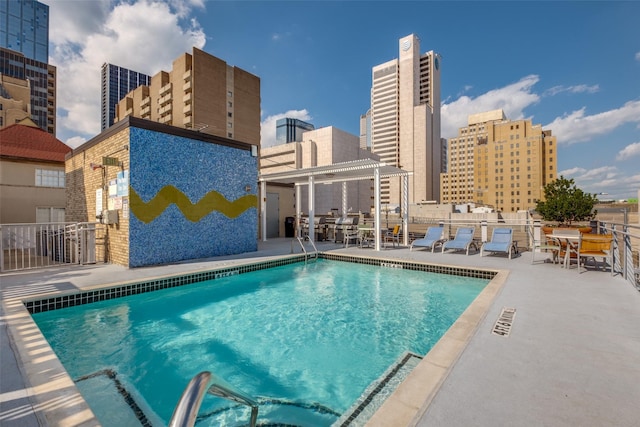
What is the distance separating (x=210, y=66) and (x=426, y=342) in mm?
52129

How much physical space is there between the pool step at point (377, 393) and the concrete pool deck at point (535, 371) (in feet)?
1.55

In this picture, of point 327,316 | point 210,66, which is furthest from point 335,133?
point 327,316

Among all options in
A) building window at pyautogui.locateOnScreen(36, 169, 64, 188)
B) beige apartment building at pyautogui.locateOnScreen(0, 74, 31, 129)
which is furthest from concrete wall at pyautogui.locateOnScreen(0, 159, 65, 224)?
beige apartment building at pyautogui.locateOnScreen(0, 74, 31, 129)

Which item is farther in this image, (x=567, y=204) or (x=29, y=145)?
(x=567, y=204)

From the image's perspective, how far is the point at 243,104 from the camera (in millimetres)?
49875

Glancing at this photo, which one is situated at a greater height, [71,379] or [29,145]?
[29,145]

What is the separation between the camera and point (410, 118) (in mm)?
87875

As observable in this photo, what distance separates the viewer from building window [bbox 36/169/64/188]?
520 inches

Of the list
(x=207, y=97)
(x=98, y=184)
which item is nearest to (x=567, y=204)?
(x=98, y=184)

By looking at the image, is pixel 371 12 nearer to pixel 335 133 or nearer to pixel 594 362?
pixel 594 362

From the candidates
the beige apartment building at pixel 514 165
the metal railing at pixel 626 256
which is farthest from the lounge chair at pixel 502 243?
the beige apartment building at pixel 514 165

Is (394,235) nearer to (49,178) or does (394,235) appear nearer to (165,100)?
(49,178)

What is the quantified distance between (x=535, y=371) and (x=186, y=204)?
326 inches

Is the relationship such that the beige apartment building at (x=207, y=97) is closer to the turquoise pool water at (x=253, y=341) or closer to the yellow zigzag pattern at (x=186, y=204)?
the yellow zigzag pattern at (x=186, y=204)
